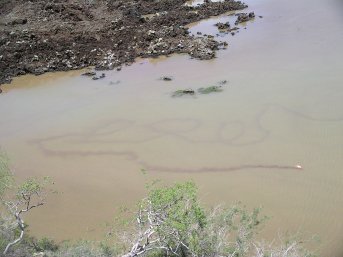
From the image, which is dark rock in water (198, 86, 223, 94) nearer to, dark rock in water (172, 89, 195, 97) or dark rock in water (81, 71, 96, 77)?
dark rock in water (172, 89, 195, 97)

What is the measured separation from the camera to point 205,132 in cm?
1316

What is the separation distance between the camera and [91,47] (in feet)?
60.2

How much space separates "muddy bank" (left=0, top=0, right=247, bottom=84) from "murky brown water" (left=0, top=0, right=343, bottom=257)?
81 centimetres

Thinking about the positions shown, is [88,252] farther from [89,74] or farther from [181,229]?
[89,74]

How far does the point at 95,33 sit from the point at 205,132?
28.8 ft

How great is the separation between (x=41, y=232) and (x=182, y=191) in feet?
15.8

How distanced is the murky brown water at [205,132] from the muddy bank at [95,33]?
81 centimetres

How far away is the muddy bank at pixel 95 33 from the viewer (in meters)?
17.7

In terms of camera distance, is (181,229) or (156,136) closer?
(181,229)

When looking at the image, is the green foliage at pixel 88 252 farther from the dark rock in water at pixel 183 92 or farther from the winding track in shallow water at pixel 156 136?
the dark rock in water at pixel 183 92

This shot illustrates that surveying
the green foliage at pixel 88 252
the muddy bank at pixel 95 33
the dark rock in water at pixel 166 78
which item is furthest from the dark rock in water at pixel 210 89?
the green foliage at pixel 88 252

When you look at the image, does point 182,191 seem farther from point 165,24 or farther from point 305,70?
point 165,24

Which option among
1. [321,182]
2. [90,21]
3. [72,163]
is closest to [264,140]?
[321,182]

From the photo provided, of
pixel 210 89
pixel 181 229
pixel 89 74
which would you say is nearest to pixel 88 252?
pixel 181 229
